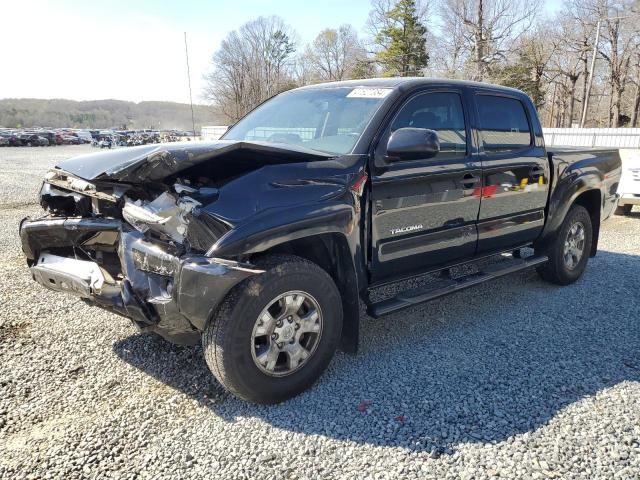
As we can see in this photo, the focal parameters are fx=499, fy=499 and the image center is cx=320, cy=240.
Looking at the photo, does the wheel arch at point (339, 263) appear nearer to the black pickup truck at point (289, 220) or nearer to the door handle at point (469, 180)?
the black pickup truck at point (289, 220)

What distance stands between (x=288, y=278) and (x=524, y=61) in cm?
4739

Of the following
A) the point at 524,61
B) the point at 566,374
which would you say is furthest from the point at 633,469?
the point at 524,61

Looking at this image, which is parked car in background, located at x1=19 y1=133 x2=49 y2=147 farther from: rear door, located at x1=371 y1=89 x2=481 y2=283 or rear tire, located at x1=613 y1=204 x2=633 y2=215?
rear door, located at x1=371 y1=89 x2=481 y2=283

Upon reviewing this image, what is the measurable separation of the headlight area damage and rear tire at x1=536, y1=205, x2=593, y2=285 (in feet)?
10.8

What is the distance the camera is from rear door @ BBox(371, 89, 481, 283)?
3.38 m

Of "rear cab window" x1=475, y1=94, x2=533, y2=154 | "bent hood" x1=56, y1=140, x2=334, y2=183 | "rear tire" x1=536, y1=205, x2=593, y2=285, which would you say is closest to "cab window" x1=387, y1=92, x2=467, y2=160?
"rear cab window" x1=475, y1=94, x2=533, y2=154

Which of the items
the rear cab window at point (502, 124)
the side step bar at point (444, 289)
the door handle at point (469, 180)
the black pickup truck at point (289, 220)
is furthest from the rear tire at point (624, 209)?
the door handle at point (469, 180)

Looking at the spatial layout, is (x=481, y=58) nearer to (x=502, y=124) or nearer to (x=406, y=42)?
(x=406, y=42)

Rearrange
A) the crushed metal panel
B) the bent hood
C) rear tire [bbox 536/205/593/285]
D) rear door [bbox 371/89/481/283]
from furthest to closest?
rear tire [bbox 536/205/593/285], rear door [bbox 371/89/481/283], the crushed metal panel, the bent hood

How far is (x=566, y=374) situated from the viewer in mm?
3398

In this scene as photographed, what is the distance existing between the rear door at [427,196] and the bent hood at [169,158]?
2.04ft

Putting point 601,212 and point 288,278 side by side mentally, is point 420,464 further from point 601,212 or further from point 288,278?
point 601,212

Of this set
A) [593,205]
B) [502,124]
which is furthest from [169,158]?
[593,205]

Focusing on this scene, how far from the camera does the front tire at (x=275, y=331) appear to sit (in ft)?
8.84
